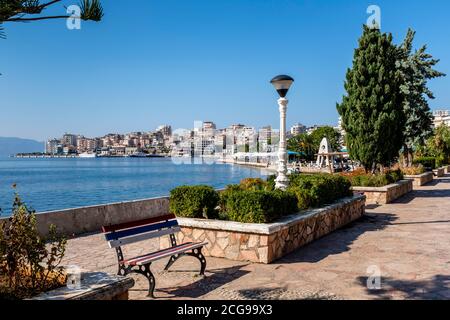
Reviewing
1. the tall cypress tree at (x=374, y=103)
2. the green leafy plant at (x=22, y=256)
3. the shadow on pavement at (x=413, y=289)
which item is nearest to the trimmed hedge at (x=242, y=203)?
the shadow on pavement at (x=413, y=289)

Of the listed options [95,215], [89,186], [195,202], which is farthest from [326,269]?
[89,186]

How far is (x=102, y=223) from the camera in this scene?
10906 mm

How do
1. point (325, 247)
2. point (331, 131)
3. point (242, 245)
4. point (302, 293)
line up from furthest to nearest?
point (331, 131) → point (325, 247) → point (242, 245) → point (302, 293)

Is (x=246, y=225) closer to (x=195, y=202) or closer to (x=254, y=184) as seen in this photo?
(x=195, y=202)

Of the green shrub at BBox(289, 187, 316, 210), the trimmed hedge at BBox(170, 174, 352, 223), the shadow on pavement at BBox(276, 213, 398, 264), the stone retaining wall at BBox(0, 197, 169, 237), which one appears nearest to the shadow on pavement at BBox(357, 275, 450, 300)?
the shadow on pavement at BBox(276, 213, 398, 264)

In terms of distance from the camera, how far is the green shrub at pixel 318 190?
9.85m

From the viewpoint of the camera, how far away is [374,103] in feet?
58.4

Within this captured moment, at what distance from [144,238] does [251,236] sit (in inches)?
82.7

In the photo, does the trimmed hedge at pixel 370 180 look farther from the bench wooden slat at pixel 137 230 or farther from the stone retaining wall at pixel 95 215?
the bench wooden slat at pixel 137 230

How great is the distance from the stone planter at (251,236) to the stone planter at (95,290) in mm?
3234

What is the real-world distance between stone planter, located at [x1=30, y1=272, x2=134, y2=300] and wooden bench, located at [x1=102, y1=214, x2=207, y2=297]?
94 cm
